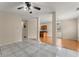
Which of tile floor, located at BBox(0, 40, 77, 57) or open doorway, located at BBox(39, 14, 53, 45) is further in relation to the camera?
open doorway, located at BBox(39, 14, 53, 45)

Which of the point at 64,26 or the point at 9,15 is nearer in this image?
the point at 64,26

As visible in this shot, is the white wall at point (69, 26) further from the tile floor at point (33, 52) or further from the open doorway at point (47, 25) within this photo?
the open doorway at point (47, 25)

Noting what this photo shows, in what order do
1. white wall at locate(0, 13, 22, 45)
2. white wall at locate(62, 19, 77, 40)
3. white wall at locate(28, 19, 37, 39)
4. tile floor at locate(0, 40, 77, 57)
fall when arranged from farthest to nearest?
1. white wall at locate(28, 19, 37, 39)
2. white wall at locate(0, 13, 22, 45)
3. white wall at locate(62, 19, 77, 40)
4. tile floor at locate(0, 40, 77, 57)

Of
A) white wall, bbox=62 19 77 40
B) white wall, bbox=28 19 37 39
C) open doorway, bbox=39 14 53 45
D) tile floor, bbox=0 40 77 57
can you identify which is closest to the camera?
tile floor, bbox=0 40 77 57

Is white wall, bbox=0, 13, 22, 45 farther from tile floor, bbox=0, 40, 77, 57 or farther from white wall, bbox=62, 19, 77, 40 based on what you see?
white wall, bbox=62, 19, 77, 40

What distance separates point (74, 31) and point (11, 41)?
372 centimetres

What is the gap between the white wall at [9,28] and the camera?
15.8 ft

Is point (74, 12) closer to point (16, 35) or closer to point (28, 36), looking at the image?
point (16, 35)

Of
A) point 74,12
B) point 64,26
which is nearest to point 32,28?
point 64,26

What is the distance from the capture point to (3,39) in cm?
489

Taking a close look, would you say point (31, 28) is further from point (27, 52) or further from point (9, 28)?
point (27, 52)

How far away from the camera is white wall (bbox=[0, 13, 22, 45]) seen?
4.83m

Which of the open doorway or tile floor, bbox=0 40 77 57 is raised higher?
the open doorway

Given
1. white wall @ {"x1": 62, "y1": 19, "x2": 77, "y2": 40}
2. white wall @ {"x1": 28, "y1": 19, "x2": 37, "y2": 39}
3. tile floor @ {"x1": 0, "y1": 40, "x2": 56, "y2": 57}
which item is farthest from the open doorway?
tile floor @ {"x1": 0, "y1": 40, "x2": 56, "y2": 57}
